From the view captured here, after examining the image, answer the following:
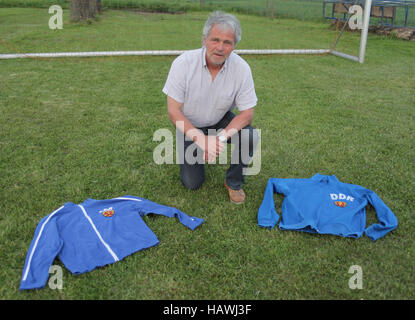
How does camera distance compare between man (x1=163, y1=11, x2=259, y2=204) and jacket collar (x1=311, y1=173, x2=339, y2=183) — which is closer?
man (x1=163, y1=11, x2=259, y2=204)

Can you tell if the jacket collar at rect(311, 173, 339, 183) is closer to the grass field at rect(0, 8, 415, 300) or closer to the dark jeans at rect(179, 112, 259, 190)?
the grass field at rect(0, 8, 415, 300)

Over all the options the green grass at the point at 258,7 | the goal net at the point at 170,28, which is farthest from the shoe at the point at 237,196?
the green grass at the point at 258,7

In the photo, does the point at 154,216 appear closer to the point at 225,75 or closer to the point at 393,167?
the point at 225,75

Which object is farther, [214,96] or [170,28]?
[170,28]

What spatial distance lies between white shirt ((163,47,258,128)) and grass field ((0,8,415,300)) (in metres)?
0.77

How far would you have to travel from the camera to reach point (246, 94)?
2760mm

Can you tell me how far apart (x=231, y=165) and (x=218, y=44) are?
973 millimetres

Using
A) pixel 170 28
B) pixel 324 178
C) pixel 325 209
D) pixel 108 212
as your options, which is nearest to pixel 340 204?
pixel 325 209

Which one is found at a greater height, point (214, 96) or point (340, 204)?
point (214, 96)

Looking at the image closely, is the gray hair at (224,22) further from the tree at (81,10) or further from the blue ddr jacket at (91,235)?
the tree at (81,10)

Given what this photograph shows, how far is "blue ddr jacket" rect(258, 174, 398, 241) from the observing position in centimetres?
255

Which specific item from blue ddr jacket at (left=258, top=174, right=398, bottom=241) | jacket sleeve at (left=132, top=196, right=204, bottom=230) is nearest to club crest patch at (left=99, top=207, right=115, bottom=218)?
jacket sleeve at (left=132, top=196, right=204, bottom=230)

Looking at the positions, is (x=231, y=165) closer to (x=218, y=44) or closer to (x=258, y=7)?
(x=218, y=44)
